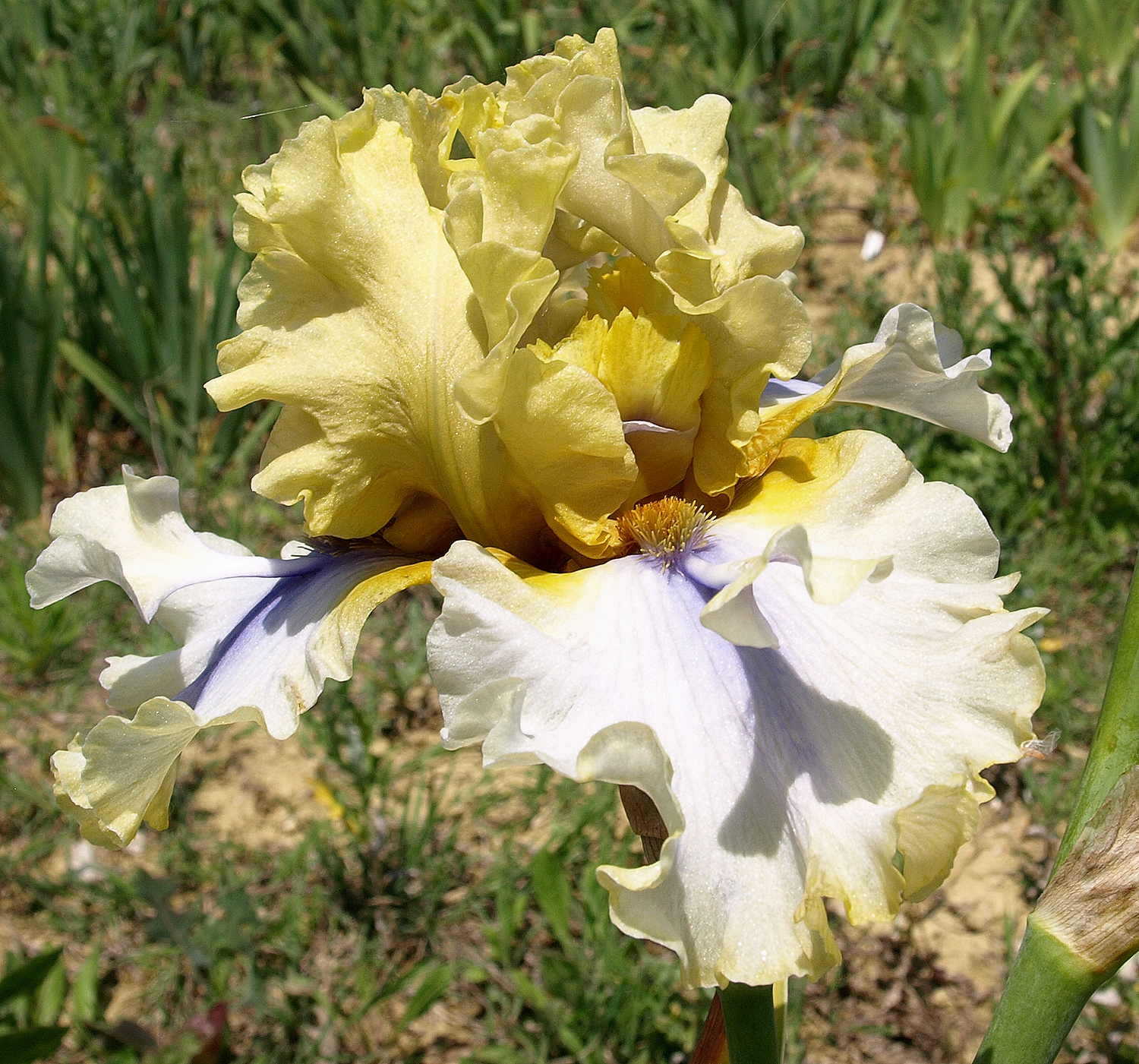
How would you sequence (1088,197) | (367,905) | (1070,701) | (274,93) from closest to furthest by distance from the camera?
(367,905)
(1070,701)
(1088,197)
(274,93)

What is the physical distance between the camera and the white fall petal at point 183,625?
0.76 metres

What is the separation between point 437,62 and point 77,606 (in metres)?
2.13

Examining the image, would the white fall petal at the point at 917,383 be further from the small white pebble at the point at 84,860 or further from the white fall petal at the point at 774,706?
the small white pebble at the point at 84,860

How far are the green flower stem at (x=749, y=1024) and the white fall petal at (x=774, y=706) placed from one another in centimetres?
15

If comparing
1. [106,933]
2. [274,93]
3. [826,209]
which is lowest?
[106,933]

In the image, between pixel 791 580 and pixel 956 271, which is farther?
pixel 956 271

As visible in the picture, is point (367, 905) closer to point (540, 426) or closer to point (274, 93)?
point (540, 426)

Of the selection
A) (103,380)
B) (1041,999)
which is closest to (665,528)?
(1041,999)

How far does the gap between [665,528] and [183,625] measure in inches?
16.9

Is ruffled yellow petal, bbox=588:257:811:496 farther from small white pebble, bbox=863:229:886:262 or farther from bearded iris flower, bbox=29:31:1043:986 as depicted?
small white pebble, bbox=863:229:886:262

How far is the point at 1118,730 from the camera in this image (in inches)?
27.5

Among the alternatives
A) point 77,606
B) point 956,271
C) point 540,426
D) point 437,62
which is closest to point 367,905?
point 77,606

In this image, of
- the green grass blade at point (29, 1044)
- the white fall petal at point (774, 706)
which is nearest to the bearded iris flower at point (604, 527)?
the white fall petal at point (774, 706)

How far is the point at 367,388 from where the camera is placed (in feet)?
2.67
